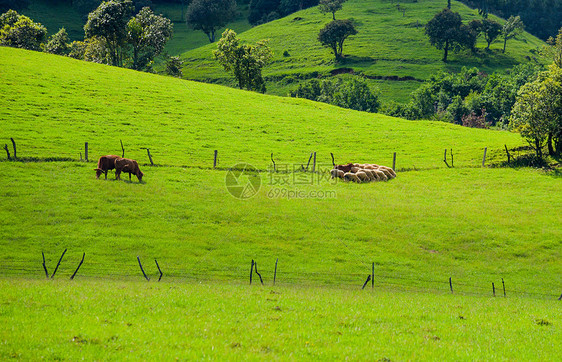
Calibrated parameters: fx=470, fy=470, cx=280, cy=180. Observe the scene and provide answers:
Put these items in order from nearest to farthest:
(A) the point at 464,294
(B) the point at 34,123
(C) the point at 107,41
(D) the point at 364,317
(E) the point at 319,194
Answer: (D) the point at 364,317 < (A) the point at 464,294 < (E) the point at 319,194 < (B) the point at 34,123 < (C) the point at 107,41

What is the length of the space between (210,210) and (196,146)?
798 inches

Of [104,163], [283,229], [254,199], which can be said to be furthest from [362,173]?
[104,163]

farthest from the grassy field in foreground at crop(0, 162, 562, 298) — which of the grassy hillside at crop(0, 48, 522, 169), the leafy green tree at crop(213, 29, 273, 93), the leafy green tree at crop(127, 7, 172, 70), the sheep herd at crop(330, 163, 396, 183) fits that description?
the leafy green tree at crop(127, 7, 172, 70)

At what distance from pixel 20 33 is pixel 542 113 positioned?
103 meters

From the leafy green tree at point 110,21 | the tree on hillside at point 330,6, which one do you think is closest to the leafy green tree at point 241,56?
the leafy green tree at point 110,21

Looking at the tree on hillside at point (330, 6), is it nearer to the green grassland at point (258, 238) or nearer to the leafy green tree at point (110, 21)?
the leafy green tree at point (110, 21)

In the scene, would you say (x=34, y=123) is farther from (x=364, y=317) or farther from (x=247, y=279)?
(x=364, y=317)

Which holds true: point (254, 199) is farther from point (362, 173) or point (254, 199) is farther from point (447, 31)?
point (447, 31)

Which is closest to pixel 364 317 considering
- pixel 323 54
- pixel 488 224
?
pixel 488 224

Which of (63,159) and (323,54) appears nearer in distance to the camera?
(63,159)

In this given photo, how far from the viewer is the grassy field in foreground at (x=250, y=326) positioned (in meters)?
13.6

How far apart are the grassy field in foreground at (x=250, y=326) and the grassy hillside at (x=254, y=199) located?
699cm

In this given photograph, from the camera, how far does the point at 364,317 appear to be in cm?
1789

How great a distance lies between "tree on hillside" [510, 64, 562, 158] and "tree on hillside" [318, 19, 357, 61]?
98.1 m
